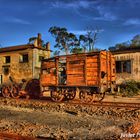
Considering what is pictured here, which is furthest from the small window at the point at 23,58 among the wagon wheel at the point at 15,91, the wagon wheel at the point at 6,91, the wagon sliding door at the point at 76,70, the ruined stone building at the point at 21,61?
the wagon sliding door at the point at 76,70

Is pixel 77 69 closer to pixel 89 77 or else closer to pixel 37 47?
pixel 89 77

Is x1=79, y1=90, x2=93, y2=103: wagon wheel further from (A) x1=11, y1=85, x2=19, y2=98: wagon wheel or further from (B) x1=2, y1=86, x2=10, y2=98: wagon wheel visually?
(B) x1=2, y1=86, x2=10, y2=98: wagon wheel

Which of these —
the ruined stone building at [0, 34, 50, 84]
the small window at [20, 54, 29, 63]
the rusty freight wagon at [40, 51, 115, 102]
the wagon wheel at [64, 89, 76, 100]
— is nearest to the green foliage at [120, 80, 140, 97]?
the rusty freight wagon at [40, 51, 115, 102]

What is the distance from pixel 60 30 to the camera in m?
72.2

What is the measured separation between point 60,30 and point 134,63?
43.0m

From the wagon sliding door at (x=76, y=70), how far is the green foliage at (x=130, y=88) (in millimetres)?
10003

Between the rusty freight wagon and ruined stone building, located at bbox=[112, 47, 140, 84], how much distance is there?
11.6 metres

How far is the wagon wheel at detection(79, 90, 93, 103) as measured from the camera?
1810 centimetres

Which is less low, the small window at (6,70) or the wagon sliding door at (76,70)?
the small window at (6,70)

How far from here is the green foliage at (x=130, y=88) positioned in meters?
27.9

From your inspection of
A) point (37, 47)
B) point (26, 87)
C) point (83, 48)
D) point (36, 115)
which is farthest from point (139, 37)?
point (36, 115)

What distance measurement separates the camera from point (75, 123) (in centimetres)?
1115

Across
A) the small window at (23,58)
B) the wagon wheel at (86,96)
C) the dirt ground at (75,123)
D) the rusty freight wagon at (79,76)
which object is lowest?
the dirt ground at (75,123)

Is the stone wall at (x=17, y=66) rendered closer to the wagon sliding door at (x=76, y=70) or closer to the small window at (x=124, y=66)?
the small window at (x=124, y=66)
